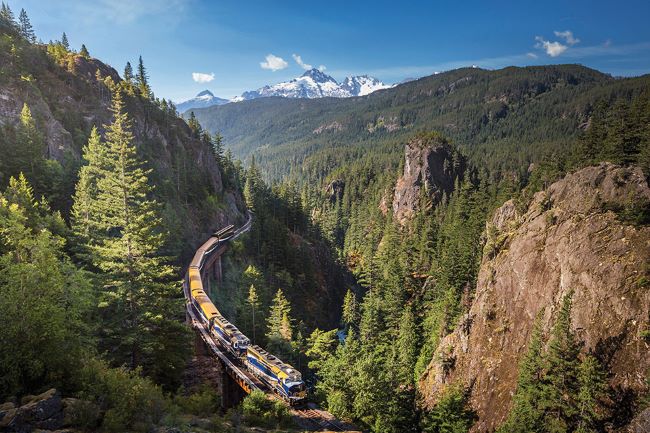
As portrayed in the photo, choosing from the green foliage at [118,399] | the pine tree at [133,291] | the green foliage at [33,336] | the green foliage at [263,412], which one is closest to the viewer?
the green foliage at [33,336]

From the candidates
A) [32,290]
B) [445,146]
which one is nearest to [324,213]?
[445,146]

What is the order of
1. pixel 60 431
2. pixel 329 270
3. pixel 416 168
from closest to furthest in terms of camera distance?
pixel 60 431, pixel 329 270, pixel 416 168

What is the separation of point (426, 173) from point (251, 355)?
108 metres

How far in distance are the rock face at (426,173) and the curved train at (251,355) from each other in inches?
3685

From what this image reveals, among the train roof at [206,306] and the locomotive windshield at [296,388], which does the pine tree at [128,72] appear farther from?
the locomotive windshield at [296,388]

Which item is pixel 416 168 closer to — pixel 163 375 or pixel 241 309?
pixel 241 309

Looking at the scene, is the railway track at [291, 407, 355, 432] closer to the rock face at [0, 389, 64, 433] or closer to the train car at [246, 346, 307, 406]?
the train car at [246, 346, 307, 406]

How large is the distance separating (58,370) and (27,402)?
1955 mm

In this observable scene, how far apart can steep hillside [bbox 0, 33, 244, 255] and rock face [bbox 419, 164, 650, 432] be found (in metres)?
42.1

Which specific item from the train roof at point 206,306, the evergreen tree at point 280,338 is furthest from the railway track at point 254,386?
the evergreen tree at point 280,338

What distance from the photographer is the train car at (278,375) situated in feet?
95.8

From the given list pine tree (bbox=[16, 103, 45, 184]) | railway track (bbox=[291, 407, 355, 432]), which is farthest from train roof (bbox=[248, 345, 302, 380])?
pine tree (bbox=[16, 103, 45, 184])

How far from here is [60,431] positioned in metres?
12.8

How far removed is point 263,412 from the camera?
25031 millimetres
